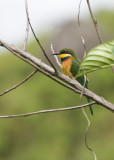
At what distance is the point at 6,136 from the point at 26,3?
511 centimetres

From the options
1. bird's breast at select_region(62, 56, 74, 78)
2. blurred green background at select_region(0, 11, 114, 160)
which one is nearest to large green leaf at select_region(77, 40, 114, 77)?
bird's breast at select_region(62, 56, 74, 78)

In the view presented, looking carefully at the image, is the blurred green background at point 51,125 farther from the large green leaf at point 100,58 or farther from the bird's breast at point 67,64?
the large green leaf at point 100,58

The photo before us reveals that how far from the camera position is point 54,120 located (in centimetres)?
607

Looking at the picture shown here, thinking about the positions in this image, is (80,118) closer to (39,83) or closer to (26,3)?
(39,83)

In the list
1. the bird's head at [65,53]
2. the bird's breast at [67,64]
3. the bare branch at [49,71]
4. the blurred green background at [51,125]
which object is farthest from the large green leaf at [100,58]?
the blurred green background at [51,125]

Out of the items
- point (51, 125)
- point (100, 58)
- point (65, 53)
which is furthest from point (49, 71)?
point (51, 125)

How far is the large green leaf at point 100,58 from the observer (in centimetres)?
84

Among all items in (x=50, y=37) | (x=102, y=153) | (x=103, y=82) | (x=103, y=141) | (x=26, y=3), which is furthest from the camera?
(x=50, y=37)

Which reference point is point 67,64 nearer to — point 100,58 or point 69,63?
point 69,63

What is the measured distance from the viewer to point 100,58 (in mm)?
852

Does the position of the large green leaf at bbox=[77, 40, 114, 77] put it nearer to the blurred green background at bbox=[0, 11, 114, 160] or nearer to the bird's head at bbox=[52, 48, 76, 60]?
the bird's head at bbox=[52, 48, 76, 60]

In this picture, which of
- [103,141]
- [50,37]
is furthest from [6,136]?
[50,37]

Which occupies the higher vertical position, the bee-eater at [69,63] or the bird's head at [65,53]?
the bird's head at [65,53]

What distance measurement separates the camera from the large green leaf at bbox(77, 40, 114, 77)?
843mm
